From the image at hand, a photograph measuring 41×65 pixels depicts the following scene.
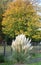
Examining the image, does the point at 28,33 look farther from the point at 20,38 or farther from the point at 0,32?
the point at 20,38

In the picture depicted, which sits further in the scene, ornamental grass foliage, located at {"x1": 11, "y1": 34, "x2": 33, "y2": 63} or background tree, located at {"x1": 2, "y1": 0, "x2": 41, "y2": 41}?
background tree, located at {"x1": 2, "y1": 0, "x2": 41, "y2": 41}

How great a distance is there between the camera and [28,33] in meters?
30.9

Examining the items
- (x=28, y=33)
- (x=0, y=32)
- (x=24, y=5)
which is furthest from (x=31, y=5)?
(x=0, y=32)

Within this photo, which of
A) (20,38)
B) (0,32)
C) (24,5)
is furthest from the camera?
(0,32)

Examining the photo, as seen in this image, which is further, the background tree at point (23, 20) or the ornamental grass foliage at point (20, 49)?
the background tree at point (23, 20)

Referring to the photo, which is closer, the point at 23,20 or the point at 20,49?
the point at 20,49

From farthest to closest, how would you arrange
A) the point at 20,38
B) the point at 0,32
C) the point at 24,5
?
the point at 0,32, the point at 24,5, the point at 20,38

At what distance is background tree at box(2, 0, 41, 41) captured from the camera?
30.6 metres

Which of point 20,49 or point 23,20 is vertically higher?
point 23,20

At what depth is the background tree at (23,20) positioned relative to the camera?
30.6 m

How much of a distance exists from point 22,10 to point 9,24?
2264 mm

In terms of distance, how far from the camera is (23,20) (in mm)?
30984

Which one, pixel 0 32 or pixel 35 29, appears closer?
pixel 35 29

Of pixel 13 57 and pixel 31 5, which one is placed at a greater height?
pixel 31 5
